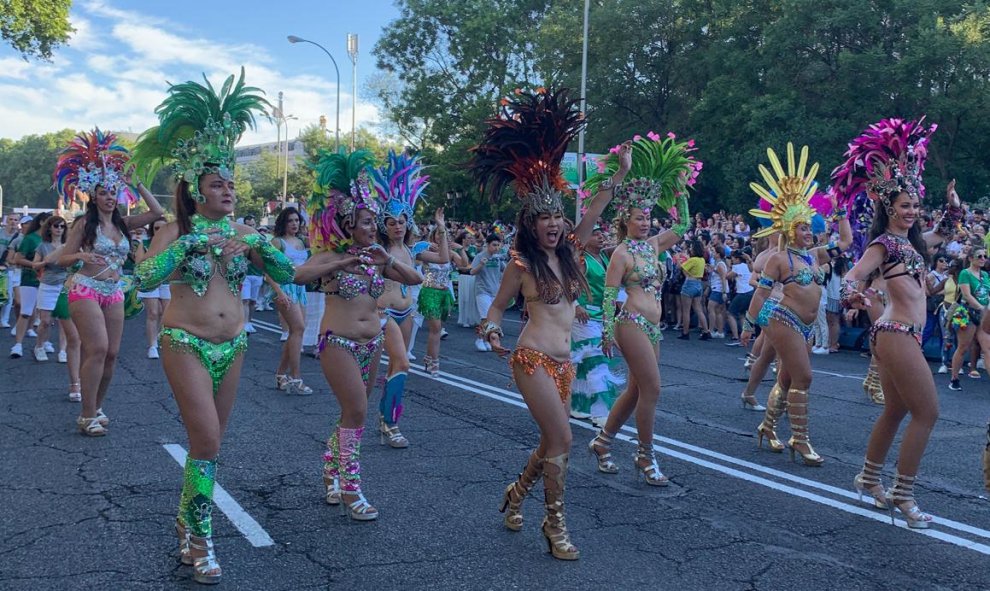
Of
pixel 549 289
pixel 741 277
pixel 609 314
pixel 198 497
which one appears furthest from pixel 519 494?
pixel 741 277

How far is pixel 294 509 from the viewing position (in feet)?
18.1

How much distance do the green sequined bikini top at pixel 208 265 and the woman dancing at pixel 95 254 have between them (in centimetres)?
283

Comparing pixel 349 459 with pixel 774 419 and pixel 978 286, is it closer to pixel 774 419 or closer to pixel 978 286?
pixel 774 419

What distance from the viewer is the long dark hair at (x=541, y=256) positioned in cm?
502

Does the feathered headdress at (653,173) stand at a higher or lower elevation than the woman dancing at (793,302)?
higher

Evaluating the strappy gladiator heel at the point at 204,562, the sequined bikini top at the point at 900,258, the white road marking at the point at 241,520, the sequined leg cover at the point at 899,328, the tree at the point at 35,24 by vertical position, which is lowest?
the white road marking at the point at 241,520

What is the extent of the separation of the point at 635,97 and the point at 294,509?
33272 mm

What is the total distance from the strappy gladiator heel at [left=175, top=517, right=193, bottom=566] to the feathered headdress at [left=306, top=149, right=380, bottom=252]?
1.93 meters

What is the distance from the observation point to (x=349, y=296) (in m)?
5.48

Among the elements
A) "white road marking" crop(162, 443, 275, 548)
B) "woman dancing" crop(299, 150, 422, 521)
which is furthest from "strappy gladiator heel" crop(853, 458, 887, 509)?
"white road marking" crop(162, 443, 275, 548)

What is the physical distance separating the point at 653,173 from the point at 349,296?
9.35ft

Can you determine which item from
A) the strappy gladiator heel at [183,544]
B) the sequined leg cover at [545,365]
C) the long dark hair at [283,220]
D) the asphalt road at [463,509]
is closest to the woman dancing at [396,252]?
the asphalt road at [463,509]

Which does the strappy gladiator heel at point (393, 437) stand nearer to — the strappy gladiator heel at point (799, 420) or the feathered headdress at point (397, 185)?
the feathered headdress at point (397, 185)

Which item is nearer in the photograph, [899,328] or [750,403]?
[899,328]
